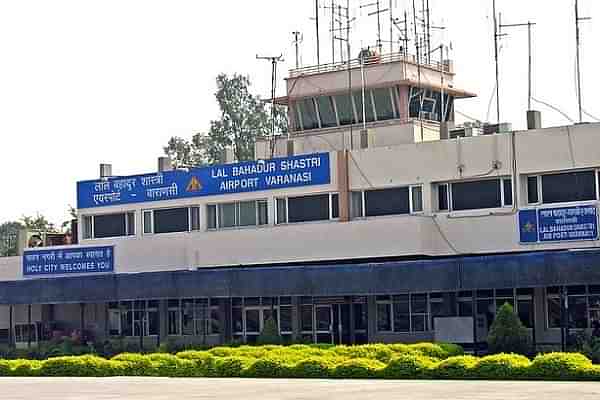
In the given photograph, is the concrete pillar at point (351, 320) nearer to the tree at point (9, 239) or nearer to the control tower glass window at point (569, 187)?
the control tower glass window at point (569, 187)

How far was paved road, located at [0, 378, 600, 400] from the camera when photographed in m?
26.6

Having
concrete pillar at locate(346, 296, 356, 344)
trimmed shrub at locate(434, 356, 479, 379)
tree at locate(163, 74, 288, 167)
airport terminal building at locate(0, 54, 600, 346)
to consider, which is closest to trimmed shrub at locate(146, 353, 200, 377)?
trimmed shrub at locate(434, 356, 479, 379)

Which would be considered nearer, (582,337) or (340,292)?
(582,337)

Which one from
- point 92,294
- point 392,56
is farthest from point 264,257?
point 392,56

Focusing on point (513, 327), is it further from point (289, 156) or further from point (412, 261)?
point (289, 156)

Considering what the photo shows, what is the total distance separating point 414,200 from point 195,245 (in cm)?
1039

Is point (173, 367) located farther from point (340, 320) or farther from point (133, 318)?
point (133, 318)

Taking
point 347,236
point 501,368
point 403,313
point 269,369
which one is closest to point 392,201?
point 347,236

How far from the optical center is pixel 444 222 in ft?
162

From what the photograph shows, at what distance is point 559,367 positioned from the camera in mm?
31656

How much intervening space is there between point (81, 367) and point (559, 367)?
631 inches

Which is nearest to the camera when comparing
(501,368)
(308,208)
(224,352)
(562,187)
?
(501,368)

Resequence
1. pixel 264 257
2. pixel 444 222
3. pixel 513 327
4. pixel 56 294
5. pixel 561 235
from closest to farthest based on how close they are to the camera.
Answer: pixel 513 327 → pixel 561 235 → pixel 444 222 → pixel 264 257 → pixel 56 294

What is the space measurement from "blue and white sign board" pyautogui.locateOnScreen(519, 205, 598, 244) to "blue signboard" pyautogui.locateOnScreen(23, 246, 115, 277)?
2002 cm
